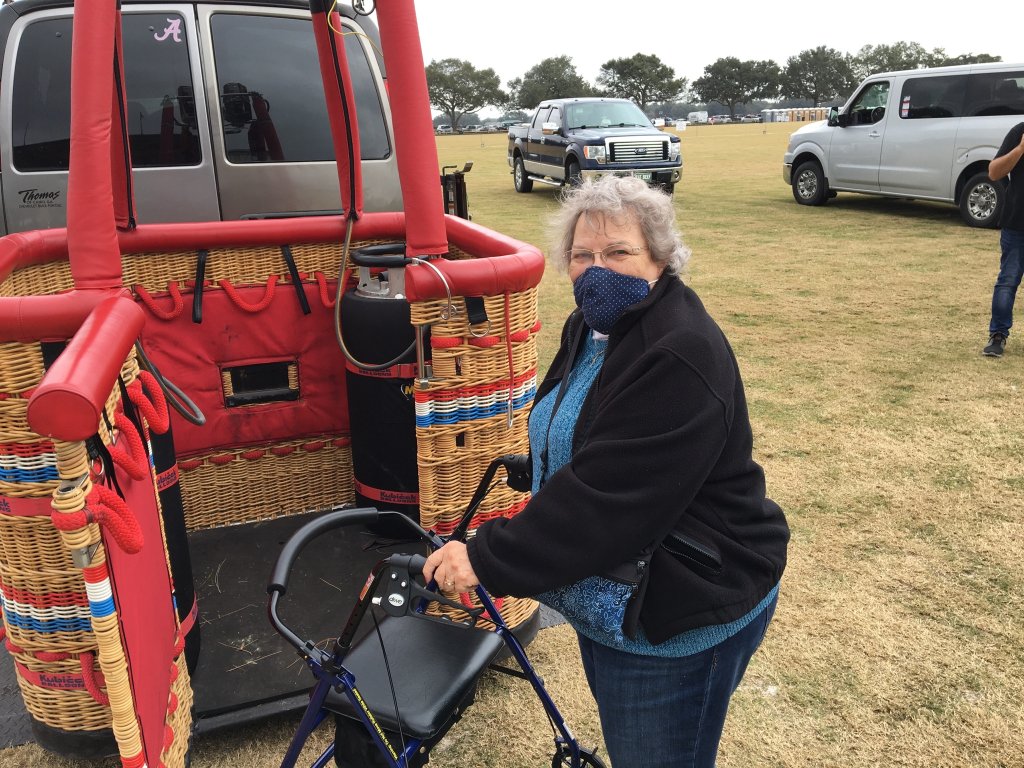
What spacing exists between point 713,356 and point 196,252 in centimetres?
265

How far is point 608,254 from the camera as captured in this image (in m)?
1.94

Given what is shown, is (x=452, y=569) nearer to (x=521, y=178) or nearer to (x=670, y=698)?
(x=670, y=698)

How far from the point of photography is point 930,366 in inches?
250

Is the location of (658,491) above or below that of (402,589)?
above

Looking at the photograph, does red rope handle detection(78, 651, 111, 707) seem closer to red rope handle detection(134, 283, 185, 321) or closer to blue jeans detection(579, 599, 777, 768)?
blue jeans detection(579, 599, 777, 768)

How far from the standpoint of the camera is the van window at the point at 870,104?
13.2m

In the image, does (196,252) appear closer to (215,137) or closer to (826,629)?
(215,137)

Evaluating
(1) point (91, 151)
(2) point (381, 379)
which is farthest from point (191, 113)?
(1) point (91, 151)

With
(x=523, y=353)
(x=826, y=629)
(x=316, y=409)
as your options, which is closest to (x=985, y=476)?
(x=826, y=629)

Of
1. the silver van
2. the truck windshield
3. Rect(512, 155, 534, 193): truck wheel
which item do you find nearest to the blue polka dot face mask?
the silver van

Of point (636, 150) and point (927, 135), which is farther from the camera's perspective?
point (636, 150)

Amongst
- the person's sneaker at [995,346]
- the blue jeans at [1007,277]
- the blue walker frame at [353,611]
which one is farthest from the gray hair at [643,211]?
the person's sneaker at [995,346]

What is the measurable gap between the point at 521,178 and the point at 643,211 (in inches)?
692

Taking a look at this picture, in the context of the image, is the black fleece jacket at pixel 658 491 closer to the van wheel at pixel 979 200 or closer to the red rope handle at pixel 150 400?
the red rope handle at pixel 150 400
